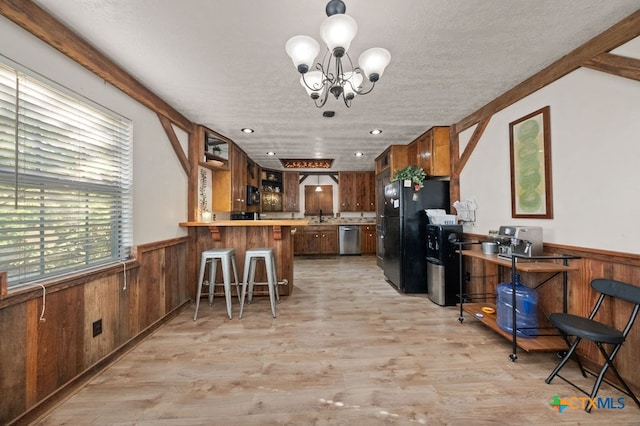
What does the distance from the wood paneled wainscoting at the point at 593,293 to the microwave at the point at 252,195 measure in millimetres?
4533

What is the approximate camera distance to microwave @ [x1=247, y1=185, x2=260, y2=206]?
5.13 metres

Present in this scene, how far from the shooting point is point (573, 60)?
186cm

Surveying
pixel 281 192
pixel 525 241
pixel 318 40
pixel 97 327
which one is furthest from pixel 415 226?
pixel 281 192

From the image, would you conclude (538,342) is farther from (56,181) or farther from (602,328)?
(56,181)

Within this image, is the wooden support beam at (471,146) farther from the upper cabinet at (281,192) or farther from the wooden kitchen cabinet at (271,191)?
the wooden kitchen cabinet at (271,191)

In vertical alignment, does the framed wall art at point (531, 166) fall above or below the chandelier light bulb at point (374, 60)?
below

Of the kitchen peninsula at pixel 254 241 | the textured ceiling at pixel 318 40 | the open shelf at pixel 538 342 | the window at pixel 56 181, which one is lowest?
the open shelf at pixel 538 342

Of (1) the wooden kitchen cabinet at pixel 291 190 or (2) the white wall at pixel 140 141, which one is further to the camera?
(1) the wooden kitchen cabinet at pixel 291 190

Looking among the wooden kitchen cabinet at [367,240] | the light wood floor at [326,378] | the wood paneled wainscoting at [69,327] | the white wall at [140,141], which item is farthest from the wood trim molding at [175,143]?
the wooden kitchen cabinet at [367,240]

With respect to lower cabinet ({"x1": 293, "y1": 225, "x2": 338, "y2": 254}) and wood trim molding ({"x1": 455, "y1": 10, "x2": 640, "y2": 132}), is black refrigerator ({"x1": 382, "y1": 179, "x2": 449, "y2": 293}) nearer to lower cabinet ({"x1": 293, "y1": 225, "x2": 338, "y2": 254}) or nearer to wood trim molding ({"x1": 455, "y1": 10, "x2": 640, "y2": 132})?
wood trim molding ({"x1": 455, "y1": 10, "x2": 640, "y2": 132})

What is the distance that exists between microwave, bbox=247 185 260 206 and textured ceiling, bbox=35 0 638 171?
2.28m

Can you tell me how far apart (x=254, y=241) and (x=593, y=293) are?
337cm

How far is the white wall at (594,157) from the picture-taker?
1601 millimetres

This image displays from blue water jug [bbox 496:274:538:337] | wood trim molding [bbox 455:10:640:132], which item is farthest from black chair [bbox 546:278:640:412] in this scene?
wood trim molding [bbox 455:10:640:132]
